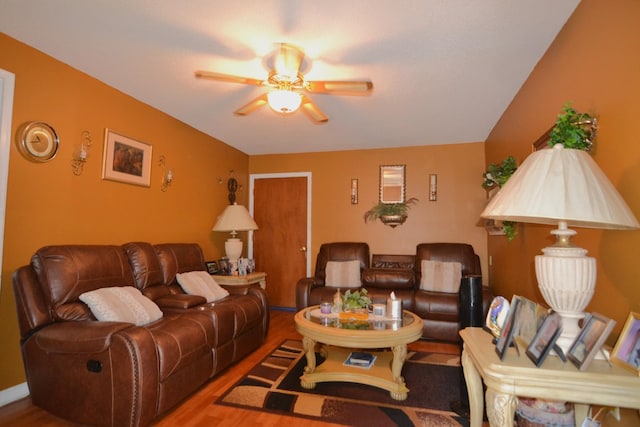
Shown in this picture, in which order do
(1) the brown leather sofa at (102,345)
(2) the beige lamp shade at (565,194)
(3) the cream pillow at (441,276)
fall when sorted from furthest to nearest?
(3) the cream pillow at (441,276) → (1) the brown leather sofa at (102,345) → (2) the beige lamp shade at (565,194)

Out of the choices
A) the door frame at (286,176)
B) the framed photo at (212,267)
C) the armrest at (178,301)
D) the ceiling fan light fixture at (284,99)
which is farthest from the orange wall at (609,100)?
the framed photo at (212,267)

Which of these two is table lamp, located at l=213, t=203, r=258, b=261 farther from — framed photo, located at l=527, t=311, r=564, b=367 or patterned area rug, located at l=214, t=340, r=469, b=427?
framed photo, located at l=527, t=311, r=564, b=367

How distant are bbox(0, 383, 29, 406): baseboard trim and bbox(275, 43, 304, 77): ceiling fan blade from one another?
2800 millimetres

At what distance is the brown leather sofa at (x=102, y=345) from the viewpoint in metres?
1.78

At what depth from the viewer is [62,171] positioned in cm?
248

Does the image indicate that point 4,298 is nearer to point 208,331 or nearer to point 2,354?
point 2,354

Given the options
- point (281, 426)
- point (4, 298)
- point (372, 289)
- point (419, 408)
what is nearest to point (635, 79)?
point (419, 408)

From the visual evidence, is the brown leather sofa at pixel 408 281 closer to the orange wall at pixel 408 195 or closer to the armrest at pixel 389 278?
the armrest at pixel 389 278

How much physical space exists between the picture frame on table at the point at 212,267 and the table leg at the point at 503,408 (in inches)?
131

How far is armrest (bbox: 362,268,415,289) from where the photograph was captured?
3.92m

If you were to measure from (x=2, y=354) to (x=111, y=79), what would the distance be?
7.14ft

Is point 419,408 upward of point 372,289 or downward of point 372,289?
downward

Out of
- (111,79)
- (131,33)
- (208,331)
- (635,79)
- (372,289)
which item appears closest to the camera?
(635,79)

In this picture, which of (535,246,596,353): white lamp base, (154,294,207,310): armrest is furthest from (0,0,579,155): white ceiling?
(154,294,207,310): armrest
